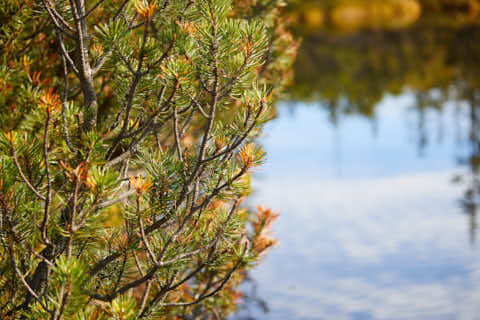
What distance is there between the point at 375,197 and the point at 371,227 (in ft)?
6.36

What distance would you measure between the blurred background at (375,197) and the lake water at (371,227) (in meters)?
0.03

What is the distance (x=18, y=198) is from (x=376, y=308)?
7286 mm

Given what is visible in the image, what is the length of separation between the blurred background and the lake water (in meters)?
0.03

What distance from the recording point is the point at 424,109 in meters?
25.4

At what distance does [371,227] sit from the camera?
12203 mm

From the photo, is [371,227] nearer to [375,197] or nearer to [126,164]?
[375,197]

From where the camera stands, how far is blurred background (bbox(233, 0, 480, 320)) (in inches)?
368

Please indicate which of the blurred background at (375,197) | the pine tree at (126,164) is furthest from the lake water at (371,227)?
the pine tree at (126,164)

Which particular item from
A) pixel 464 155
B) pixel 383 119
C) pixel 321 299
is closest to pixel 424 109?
pixel 383 119

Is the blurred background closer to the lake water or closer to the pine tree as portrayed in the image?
the lake water

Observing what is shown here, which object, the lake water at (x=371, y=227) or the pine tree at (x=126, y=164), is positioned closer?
the pine tree at (x=126, y=164)

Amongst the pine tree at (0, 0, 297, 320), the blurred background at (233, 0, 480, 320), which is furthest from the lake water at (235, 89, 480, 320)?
the pine tree at (0, 0, 297, 320)

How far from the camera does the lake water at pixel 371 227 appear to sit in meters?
9.22

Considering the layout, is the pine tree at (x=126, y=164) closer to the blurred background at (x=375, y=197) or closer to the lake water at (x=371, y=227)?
the lake water at (x=371, y=227)
